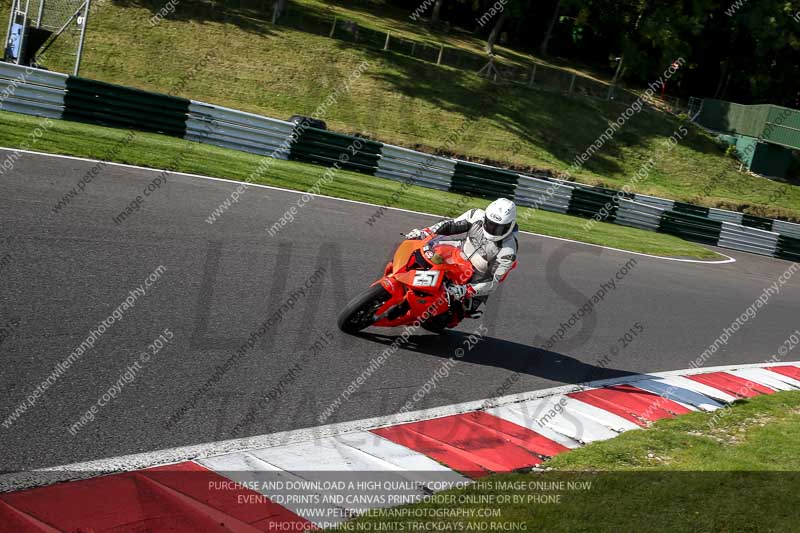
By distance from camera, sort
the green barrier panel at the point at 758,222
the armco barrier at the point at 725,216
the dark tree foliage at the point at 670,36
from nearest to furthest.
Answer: the green barrier panel at the point at 758,222 < the armco barrier at the point at 725,216 < the dark tree foliage at the point at 670,36

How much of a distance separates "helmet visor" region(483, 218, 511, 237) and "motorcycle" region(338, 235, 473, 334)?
0.40 metres

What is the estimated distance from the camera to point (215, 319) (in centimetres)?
804

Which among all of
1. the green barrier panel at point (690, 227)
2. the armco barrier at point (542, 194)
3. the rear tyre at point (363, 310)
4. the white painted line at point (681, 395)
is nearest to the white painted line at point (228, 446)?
the white painted line at point (681, 395)

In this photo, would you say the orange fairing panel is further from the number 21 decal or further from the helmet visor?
the helmet visor

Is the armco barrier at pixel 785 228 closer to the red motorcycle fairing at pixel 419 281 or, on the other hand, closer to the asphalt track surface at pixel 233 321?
the asphalt track surface at pixel 233 321

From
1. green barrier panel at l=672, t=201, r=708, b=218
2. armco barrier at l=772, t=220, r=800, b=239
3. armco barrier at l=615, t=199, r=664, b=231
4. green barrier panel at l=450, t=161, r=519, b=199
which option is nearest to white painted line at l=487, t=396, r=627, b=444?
green barrier panel at l=450, t=161, r=519, b=199

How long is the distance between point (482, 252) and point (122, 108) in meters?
13.3

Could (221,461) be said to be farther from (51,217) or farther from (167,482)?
(51,217)

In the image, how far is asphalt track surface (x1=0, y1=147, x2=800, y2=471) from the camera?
5832 mm

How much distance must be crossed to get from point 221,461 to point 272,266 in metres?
5.39

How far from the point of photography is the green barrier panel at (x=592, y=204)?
26.9 meters

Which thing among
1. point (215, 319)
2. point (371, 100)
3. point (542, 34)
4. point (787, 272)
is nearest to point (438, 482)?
point (215, 319)

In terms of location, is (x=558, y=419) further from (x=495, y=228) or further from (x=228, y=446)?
(x=228, y=446)

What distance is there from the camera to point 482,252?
8773 millimetres
